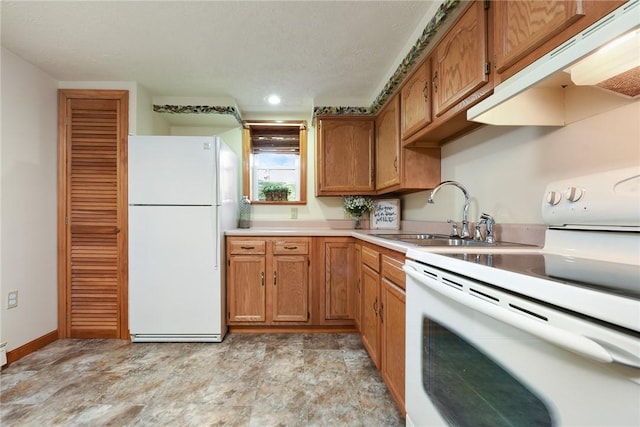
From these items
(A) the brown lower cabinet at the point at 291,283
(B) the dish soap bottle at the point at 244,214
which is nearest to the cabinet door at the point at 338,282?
(A) the brown lower cabinet at the point at 291,283

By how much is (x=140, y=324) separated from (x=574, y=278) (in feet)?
9.16

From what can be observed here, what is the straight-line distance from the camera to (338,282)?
251cm

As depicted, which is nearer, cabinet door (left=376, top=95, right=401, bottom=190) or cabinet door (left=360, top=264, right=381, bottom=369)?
cabinet door (left=360, top=264, right=381, bottom=369)

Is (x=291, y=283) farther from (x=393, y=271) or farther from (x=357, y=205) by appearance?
(x=393, y=271)

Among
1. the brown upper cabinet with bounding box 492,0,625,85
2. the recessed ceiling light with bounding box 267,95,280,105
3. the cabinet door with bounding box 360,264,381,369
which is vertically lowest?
the cabinet door with bounding box 360,264,381,369

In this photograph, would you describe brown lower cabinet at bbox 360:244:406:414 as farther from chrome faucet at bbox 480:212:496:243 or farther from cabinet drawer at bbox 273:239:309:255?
cabinet drawer at bbox 273:239:309:255

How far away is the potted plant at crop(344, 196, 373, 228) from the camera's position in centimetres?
295

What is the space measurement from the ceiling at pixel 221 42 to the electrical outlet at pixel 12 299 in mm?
1780

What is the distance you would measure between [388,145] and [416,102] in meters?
0.60

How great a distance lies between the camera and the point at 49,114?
235 cm

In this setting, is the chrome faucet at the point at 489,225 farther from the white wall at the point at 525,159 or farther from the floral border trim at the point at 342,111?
the floral border trim at the point at 342,111

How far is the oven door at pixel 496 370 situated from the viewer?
408mm

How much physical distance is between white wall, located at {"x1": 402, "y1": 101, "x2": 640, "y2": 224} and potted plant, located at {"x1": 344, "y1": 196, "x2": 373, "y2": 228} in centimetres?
98

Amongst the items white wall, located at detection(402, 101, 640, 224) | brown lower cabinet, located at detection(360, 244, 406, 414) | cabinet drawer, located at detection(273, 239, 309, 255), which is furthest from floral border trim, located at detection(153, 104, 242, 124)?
white wall, located at detection(402, 101, 640, 224)
